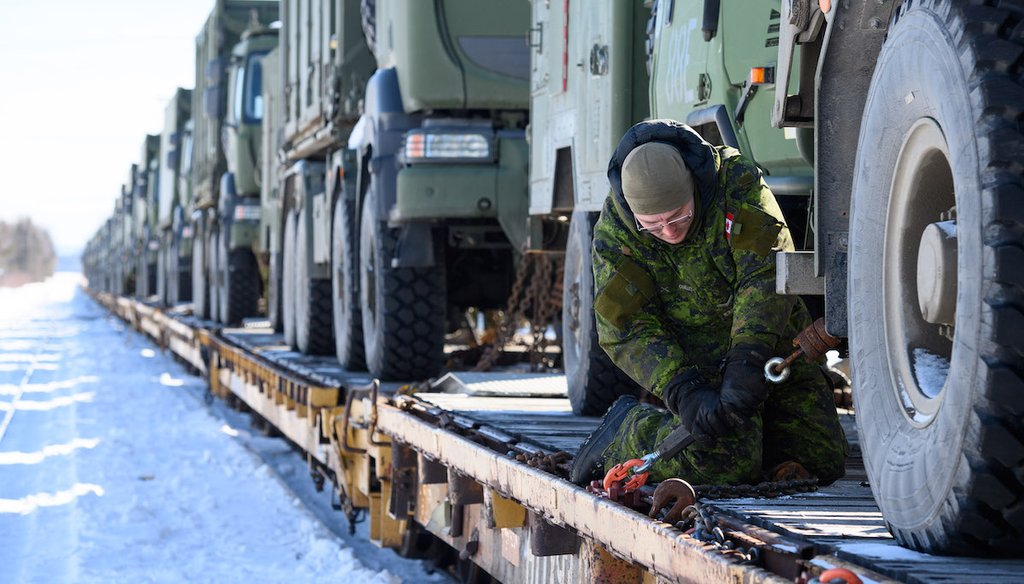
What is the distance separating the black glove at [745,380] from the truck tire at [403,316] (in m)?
5.37

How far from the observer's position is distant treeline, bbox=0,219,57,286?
124 metres

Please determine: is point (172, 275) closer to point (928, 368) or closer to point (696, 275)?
point (696, 275)

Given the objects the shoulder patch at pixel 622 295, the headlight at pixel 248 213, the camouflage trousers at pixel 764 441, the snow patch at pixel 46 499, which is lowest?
the snow patch at pixel 46 499

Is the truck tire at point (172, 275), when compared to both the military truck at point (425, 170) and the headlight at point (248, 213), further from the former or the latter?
the military truck at point (425, 170)

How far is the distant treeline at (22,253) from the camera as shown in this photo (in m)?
124

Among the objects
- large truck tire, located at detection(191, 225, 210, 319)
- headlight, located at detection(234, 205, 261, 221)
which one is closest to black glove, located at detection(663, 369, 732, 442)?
headlight, located at detection(234, 205, 261, 221)

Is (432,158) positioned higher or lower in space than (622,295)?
higher

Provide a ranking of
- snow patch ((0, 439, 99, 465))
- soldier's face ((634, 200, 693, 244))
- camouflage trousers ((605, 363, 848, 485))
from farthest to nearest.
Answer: snow patch ((0, 439, 99, 465)) < soldier's face ((634, 200, 693, 244)) < camouflage trousers ((605, 363, 848, 485))

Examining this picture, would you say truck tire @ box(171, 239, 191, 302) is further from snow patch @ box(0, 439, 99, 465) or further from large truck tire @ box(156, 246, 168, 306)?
snow patch @ box(0, 439, 99, 465)

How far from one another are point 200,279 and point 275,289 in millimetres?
7361

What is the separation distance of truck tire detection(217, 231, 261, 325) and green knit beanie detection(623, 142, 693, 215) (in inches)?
608

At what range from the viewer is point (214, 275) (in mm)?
20953

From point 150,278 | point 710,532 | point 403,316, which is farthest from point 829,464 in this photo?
point 150,278

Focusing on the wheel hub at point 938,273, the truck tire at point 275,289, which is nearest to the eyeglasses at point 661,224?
the wheel hub at point 938,273
